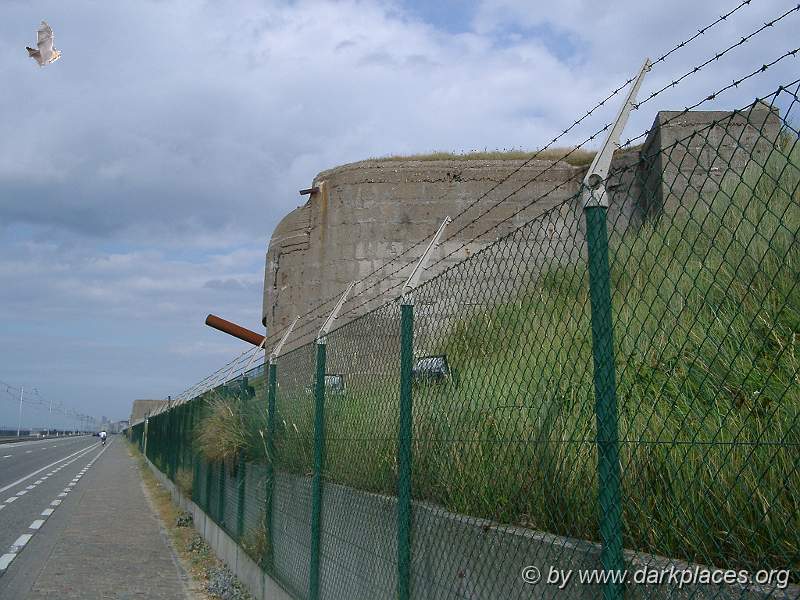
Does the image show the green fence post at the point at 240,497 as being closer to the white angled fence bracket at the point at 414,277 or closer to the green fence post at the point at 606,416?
the white angled fence bracket at the point at 414,277

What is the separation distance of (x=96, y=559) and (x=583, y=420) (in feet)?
29.7

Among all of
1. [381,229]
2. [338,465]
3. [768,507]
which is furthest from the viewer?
[381,229]

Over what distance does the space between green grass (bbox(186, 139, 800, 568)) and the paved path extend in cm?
477

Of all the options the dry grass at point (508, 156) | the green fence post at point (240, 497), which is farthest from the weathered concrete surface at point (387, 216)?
the green fence post at point (240, 497)

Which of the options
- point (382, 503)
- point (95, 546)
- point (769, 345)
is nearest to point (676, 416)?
point (769, 345)

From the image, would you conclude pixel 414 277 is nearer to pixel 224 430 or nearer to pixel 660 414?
pixel 660 414

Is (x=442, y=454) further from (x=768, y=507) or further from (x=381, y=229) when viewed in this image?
(x=381, y=229)

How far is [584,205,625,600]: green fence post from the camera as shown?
8.64 ft

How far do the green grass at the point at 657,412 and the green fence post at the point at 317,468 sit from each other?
71 cm

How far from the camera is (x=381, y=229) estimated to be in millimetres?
16719

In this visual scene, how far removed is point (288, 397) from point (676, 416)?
4.79 meters

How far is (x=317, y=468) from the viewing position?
19.9ft

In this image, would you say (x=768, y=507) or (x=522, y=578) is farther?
(x=522, y=578)

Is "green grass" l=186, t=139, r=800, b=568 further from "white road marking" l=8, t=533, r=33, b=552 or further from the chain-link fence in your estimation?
"white road marking" l=8, t=533, r=33, b=552
